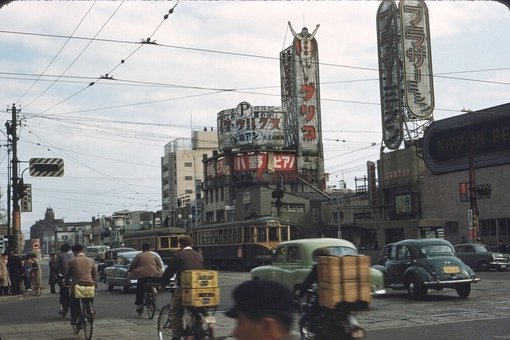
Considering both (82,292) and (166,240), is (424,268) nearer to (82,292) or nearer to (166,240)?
→ (82,292)

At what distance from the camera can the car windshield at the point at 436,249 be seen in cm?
1952

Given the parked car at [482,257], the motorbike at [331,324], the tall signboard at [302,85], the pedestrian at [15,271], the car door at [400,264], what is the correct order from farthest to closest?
1. the tall signboard at [302,85]
2. the parked car at [482,257]
3. the pedestrian at [15,271]
4. the car door at [400,264]
5. the motorbike at [331,324]

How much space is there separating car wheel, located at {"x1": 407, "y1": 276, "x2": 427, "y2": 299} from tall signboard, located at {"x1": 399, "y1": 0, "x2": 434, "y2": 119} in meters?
41.8

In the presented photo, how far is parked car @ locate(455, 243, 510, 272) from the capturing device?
116 feet

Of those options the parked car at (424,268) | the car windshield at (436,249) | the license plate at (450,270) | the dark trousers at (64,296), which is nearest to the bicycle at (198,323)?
the dark trousers at (64,296)

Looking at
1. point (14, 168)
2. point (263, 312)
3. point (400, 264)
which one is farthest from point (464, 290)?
point (14, 168)

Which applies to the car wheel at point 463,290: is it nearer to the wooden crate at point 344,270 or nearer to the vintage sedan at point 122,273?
the wooden crate at point 344,270

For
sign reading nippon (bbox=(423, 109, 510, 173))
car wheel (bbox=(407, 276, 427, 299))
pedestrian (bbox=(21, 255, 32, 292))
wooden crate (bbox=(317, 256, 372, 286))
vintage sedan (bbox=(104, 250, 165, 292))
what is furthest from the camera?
sign reading nippon (bbox=(423, 109, 510, 173))

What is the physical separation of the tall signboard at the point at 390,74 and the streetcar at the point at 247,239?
20477 millimetres

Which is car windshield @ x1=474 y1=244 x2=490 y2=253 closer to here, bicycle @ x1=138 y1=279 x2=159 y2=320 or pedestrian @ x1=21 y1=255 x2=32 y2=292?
pedestrian @ x1=21 y1=255 x2=32 y2=292

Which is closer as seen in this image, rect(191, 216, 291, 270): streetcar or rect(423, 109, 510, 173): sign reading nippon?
rect(191, 216, 291, 270): streetcar

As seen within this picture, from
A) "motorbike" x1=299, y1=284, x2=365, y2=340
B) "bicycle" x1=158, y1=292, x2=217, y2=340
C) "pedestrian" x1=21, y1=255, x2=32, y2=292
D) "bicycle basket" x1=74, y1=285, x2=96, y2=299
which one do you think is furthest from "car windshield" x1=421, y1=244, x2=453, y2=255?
"pedestrian" x1=21, y1=255, x2=32, y2=292

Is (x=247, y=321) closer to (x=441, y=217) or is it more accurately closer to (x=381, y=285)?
(x=381, y=285)

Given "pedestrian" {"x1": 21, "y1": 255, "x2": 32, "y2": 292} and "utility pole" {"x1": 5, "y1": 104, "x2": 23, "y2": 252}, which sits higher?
"utility pole" {"x1": 5, "y1": 104, "x2": 23, "y2": 252}
